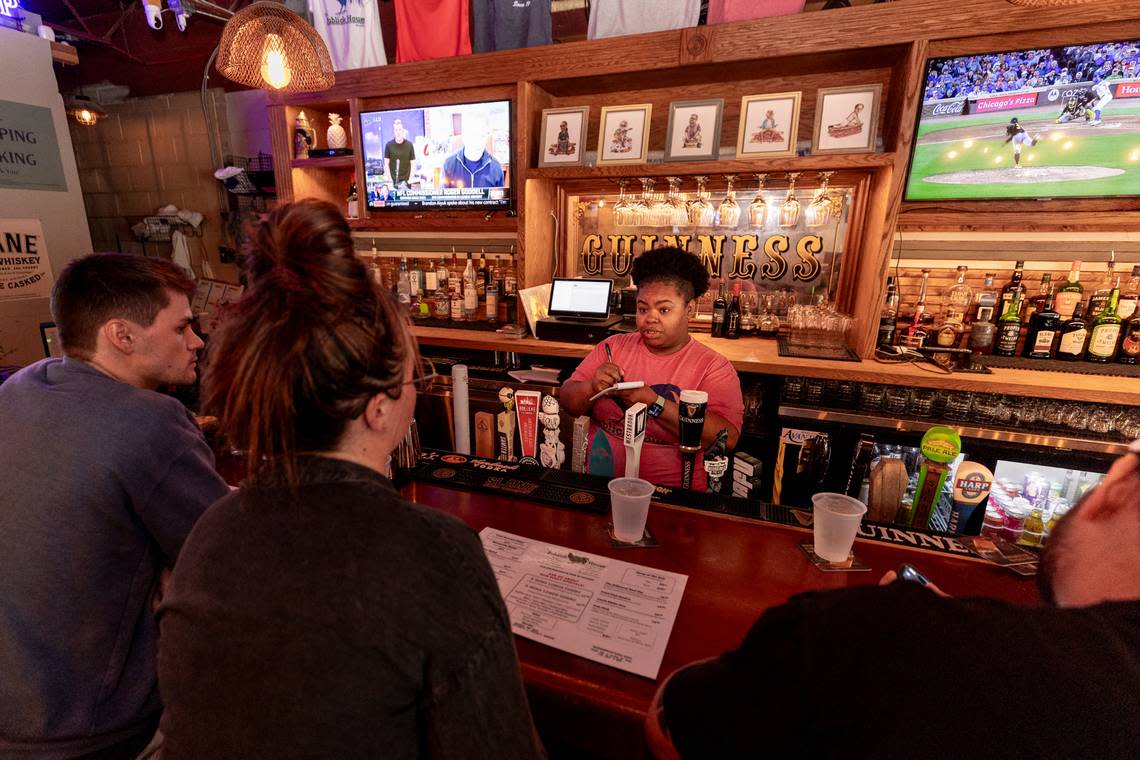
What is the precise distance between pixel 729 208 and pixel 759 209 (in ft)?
0.58

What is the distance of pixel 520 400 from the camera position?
1.87 meters

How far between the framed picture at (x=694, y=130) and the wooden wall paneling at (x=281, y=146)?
9.31ft

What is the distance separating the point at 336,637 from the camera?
1.99ft

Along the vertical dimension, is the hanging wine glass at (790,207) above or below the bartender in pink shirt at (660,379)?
above

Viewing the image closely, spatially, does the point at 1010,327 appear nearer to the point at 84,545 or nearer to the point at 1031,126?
the point at 1031,126

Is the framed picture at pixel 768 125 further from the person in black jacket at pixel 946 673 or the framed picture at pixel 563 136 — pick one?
the person in black jacket at pixel 946 673

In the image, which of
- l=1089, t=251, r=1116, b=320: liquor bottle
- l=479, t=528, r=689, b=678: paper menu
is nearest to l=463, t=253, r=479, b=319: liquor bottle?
l=479, t=528, r=689, b=678: paper menu

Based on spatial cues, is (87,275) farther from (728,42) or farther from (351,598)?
(728,42)

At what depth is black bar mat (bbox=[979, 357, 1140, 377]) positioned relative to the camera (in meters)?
2.61

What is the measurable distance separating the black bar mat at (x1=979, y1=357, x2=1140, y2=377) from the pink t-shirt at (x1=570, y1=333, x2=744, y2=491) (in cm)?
167

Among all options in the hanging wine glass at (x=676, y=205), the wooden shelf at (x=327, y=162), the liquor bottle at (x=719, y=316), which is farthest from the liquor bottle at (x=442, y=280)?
the liquor bottle at (x=719, y=316)

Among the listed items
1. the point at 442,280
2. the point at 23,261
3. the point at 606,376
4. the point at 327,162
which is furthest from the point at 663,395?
the point at 23,261

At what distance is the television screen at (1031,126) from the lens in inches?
94.0

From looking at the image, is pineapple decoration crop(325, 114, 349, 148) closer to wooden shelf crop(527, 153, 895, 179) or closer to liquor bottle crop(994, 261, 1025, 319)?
wooden shelf crop(527, 153, 895, 179)
